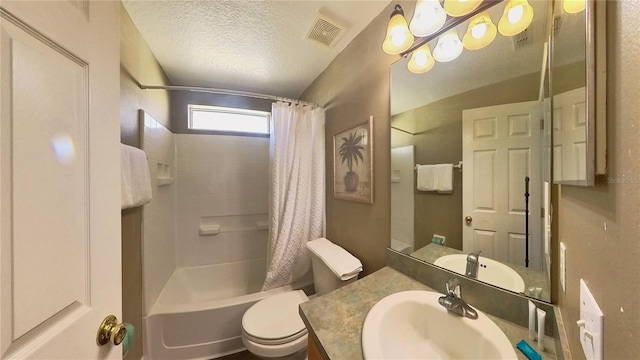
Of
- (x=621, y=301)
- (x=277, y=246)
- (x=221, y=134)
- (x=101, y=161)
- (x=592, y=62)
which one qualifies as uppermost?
(x=221, y=134)

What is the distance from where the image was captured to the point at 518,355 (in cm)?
56

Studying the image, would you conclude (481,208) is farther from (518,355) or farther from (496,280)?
(518,355)

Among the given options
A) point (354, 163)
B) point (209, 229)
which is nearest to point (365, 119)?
point (354, 163)

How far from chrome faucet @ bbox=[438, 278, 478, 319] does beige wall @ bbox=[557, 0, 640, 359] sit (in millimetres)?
401

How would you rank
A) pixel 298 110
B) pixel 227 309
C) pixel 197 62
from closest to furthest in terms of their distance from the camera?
pixel 227 309
pixel 197 62
pixel 298 110

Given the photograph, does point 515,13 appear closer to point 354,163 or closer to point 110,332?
point 354,163

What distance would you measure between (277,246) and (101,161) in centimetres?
139

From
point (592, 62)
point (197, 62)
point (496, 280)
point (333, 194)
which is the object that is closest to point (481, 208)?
point (496, 280)

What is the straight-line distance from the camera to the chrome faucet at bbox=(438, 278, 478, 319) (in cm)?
69

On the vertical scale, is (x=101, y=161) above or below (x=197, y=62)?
below

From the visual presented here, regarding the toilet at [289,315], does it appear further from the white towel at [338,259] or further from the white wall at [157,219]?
the white wall at [157,219]

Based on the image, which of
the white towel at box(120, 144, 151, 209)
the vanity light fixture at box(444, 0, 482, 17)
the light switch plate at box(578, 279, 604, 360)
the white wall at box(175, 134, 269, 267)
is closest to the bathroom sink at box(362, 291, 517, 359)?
the light switch plate at box(578, 279, 604, 360)

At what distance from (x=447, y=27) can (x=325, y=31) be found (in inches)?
29.8

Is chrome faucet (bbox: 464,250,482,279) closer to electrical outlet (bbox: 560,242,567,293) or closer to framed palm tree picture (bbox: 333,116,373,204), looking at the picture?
electrical outlet (bbox: 560,242,567,293)
